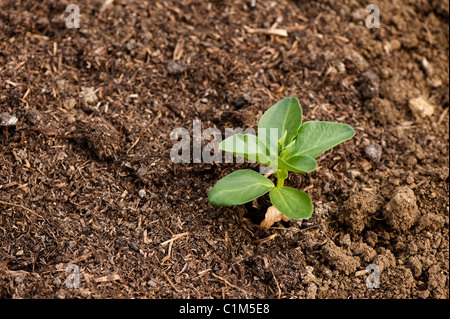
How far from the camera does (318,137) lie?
7.32 feet

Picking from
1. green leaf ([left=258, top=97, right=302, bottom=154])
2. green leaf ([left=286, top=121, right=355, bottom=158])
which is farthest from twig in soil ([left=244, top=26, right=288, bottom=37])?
green leaf ([left=286, top=121, right=355, bottom=158])

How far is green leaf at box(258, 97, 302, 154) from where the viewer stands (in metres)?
2.27

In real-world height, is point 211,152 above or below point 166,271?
above

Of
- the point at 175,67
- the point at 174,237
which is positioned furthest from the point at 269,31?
the point at 174,237

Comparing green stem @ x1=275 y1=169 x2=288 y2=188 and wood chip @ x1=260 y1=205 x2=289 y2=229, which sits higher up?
green stem @ x1=275 y1=169 x2=288 y2=188

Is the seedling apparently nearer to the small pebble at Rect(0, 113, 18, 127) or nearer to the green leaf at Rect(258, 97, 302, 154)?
the green leaf at Rect(258, 97, 302, 154)

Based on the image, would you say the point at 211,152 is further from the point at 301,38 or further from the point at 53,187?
the point at 301,38

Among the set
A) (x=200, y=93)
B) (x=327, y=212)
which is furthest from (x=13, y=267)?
(x=327, y=212)

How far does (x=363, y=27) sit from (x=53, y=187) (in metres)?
2.26

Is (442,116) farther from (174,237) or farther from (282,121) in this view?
(174,237)

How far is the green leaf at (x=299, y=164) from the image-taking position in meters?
2.06

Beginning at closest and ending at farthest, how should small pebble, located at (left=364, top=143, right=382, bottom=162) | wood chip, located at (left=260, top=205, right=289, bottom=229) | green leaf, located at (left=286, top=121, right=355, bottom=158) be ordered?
green leaf, located at (left=286, top=121, right=355, bottom=158) → wood chip, located at (left=260, top=205, right=289, bottom=229) → small pebble, located at (left=364, top=143, right=382, bottom=162)

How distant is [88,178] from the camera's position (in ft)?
7.72

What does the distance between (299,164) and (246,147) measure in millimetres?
254
